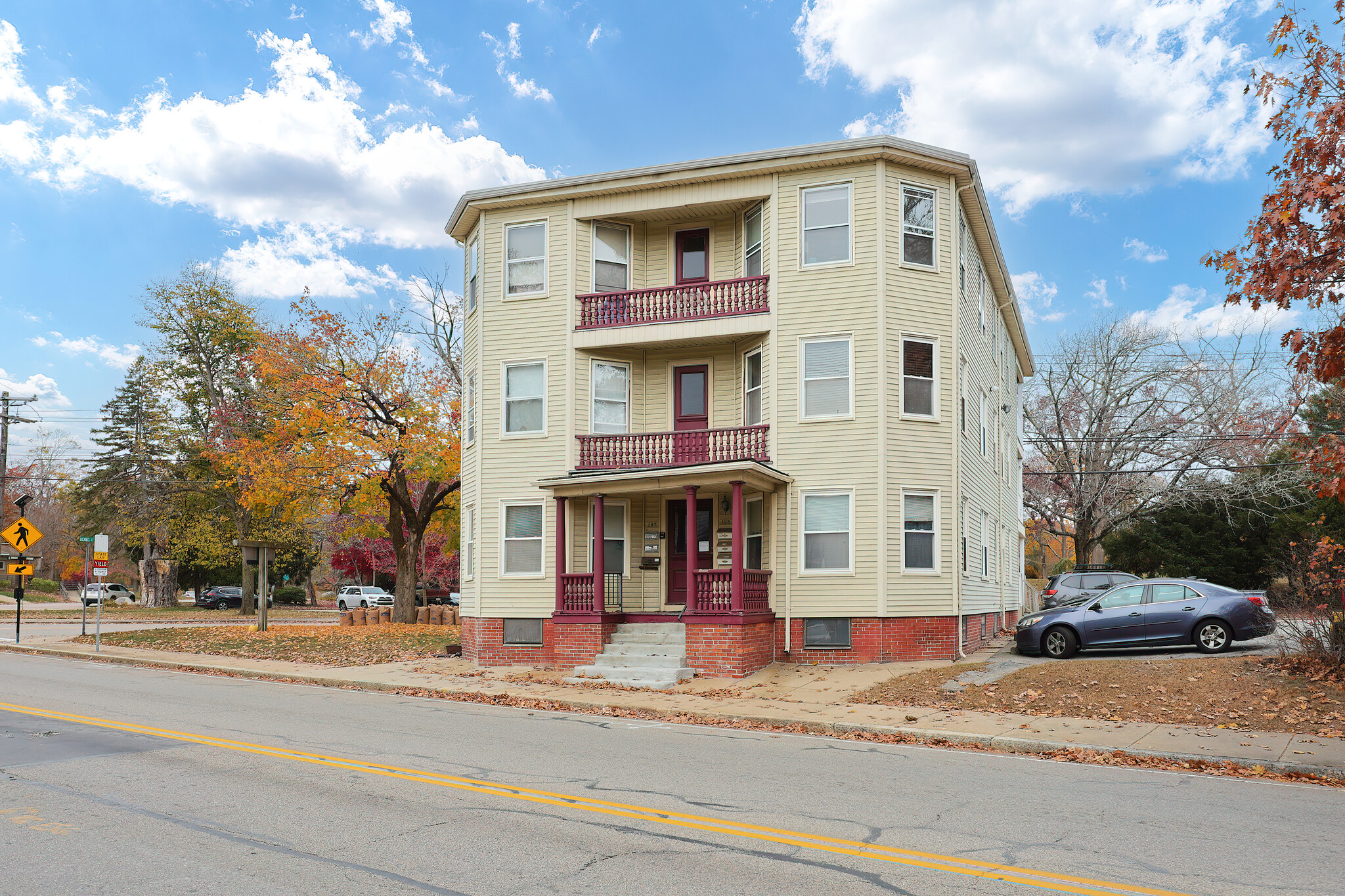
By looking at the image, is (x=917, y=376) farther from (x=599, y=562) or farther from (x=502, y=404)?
(x=502, y=404)

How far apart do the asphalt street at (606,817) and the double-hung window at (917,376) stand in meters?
9.82

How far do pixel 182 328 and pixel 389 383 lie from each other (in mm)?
20039

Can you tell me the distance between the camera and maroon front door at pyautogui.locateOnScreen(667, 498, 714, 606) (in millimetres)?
21453

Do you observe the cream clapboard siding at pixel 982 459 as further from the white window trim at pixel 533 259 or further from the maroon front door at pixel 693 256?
the white window trim at pixel 533 259

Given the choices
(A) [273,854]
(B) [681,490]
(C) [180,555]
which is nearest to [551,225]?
(B) [681,490]

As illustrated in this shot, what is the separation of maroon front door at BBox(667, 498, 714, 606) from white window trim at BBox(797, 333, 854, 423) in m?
2.84

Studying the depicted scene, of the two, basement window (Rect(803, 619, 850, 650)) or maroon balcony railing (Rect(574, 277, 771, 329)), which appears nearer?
basement window (Rect(803, 619, 850, 650))

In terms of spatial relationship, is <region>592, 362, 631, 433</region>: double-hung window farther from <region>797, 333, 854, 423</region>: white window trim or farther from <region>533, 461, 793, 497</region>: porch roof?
<region>797, 333, 854, 423</region>: white window trim

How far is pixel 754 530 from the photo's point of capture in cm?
2108

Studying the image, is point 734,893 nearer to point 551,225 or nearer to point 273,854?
point 273,854

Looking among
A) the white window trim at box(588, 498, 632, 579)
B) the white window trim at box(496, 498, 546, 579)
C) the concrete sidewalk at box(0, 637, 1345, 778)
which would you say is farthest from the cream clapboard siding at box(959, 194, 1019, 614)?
the white window trim at box(496, 498, 546, 579)

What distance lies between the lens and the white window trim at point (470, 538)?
75.2 ft

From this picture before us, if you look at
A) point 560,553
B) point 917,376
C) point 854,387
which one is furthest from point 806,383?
point 560,553

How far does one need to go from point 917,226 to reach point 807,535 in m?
6.82
